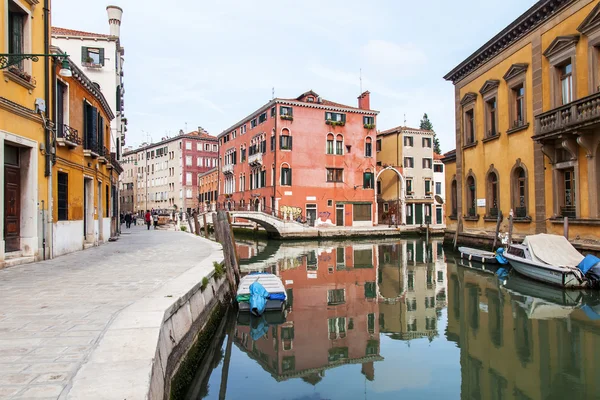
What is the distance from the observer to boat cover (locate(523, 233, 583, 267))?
13.5 metres

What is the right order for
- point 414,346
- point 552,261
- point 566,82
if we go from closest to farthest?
point 414,346, point 552,261, point 566,82

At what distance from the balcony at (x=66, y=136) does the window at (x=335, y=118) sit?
28.2m

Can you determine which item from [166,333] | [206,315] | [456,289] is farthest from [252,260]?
[166,333]

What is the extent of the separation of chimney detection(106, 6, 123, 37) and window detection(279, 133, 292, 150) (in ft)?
49.8

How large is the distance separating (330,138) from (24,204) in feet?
104

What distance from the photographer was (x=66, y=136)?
44.1 feet

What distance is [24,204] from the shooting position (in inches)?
432

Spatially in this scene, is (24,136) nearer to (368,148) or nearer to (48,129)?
(48,129)

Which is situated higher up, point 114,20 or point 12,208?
point 114,20

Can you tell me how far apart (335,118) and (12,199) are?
108 ft

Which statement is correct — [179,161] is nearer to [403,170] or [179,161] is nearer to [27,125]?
[403,170]

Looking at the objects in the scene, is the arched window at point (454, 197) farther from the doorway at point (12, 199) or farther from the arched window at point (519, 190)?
the doorway at point (12, 199)

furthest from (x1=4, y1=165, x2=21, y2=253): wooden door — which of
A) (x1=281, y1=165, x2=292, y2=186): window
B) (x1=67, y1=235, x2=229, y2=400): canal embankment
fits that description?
(x1=281, y1=165, x2=292, y2=186): window

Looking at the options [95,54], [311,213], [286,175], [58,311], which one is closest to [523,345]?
[58,311]
